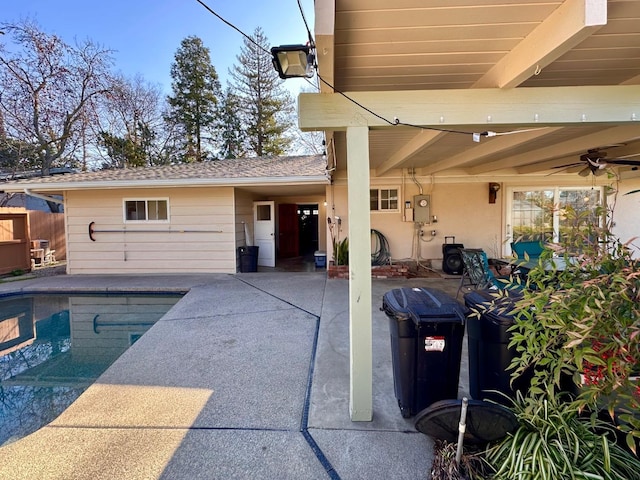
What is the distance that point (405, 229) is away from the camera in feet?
28.0

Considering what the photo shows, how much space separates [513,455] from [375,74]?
2.56 m

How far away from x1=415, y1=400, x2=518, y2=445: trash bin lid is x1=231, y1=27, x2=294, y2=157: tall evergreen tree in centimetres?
1933

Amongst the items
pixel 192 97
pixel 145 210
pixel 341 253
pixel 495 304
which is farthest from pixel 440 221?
pixel 192 97

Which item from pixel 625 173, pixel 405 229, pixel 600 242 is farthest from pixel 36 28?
pixel 625 173

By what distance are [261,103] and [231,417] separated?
20.2m

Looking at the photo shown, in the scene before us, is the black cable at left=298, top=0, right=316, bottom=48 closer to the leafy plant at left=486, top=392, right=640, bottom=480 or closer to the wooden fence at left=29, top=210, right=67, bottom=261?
the leafy plant at left=486, top=392, right=640, bottom=480

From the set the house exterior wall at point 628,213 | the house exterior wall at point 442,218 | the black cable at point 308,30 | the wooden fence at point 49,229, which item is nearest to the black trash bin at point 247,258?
the house exterior wall at point 442,218

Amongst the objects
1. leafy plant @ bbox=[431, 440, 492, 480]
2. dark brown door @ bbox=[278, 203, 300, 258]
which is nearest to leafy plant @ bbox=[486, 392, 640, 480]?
leafy plant @ bbox=[431, 440, 492, 480]

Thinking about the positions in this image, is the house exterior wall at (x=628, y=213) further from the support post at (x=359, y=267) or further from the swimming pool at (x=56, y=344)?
the swimming pool at (x=56, y=344)

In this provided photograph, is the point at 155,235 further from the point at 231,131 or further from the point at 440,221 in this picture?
the point at 231,131

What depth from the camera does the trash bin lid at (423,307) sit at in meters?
2.24

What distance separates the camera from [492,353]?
229 cm

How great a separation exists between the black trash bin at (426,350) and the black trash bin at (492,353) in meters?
0.17

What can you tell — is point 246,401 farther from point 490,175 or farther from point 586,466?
point 490,175
